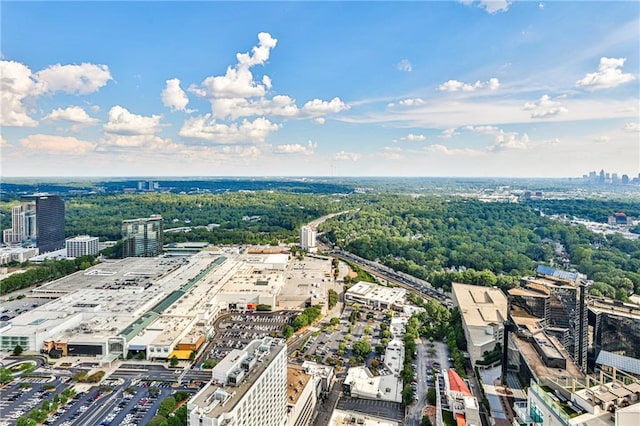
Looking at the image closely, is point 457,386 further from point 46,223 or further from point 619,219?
point 619,219

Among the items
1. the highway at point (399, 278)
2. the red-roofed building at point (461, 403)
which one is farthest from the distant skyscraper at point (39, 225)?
the red-roofed building at point (461, 403)

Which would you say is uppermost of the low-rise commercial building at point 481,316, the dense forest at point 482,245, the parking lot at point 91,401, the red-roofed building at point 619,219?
the red-roofed building at point 619,219

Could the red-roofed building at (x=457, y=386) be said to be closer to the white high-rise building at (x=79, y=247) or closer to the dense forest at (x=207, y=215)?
the dense forest at (x=207, y=215)

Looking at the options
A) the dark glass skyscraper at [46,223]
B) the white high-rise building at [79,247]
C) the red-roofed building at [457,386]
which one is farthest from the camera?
the dark glass skyscraper at [46,223]

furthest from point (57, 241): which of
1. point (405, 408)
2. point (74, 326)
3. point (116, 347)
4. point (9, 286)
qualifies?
point (405, 408)

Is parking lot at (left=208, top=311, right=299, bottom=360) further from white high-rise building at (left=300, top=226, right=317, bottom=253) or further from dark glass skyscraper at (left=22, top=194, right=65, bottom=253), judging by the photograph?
dark glass skyscraper at (left=22, top=194, right=65, bottom=253)

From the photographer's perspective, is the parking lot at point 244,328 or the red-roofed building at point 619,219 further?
the red-roofed building at point 619,219
